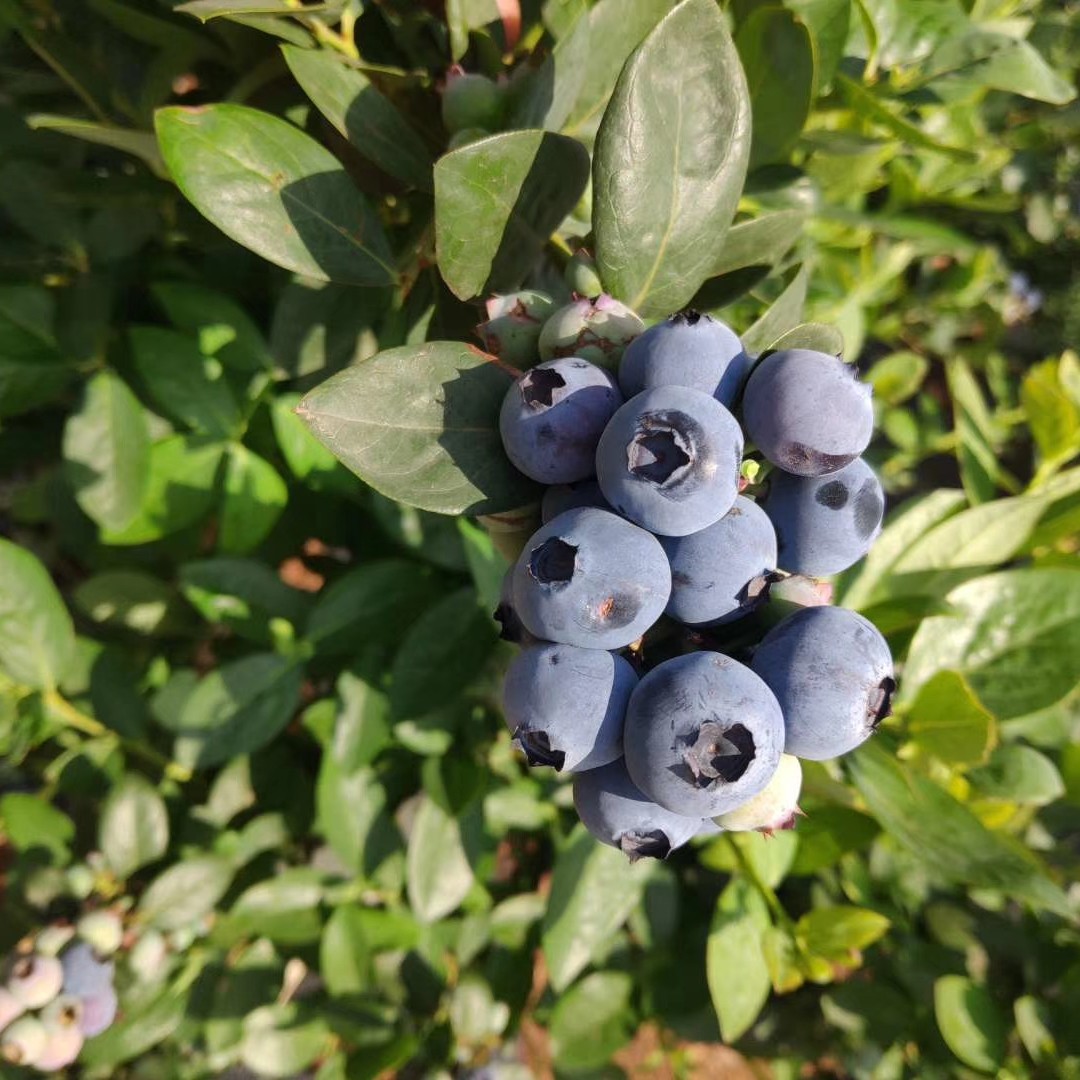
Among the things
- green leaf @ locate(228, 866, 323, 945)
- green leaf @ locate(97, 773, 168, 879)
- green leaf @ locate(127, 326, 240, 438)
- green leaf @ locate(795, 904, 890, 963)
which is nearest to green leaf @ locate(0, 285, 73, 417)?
green leaf @ locate(127, 326, 240, 438)

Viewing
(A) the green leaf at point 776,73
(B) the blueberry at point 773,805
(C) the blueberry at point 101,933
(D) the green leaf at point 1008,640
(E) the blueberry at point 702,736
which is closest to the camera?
(E) the blueberry at point 702,736

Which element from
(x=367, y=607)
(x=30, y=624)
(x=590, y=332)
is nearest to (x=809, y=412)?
(x=590, y=332)

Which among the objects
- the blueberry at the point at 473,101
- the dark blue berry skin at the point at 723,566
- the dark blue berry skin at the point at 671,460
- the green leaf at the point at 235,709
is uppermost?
the blueberry at the point at 473,101

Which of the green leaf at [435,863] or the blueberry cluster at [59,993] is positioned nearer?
the blueberry cluster at [59,993]

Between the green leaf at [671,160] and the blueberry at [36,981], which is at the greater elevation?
the green leaf at [671,160]

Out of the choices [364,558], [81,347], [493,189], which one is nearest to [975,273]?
[364,558]

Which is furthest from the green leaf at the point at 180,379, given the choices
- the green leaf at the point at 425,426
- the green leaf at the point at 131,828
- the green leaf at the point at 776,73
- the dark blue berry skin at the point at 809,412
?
the dark blue berry skin at the point at 809,412

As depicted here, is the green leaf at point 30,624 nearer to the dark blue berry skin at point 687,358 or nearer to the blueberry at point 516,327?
the blueberry at point 516,327

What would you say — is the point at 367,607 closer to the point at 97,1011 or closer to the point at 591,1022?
the point at 97,1011
